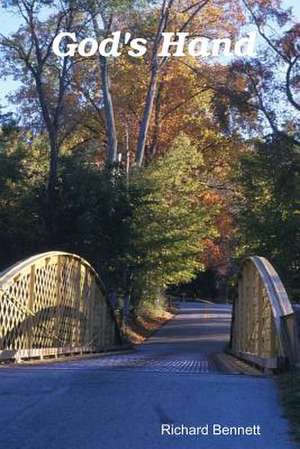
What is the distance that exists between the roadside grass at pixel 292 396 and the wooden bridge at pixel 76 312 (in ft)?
3.58

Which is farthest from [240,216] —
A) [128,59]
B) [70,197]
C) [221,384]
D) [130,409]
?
[130,409]

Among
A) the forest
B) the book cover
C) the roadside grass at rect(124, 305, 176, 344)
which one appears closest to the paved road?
the book cover

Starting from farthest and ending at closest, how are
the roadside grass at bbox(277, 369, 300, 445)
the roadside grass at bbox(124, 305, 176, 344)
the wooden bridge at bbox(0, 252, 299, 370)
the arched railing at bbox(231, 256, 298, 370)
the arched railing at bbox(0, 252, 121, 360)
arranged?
the roadside grass at bbox(124, 305, 176, 344)
the arched railing at bbox(0, 252, 121, 360)
the wooden bridge at bbox(0, 252, 299, 370)
the arched railing at bbox(231, 256, 298, 370)
the roadside grass at bbox(277, 369, 300, 445)

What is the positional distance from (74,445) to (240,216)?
27.1m

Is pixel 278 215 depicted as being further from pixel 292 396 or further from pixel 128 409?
pixel 128 409

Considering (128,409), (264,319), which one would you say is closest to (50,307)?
(264,319)

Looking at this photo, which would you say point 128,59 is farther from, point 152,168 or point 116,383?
point 116,383

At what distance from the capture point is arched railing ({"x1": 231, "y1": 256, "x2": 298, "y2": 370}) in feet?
40.8

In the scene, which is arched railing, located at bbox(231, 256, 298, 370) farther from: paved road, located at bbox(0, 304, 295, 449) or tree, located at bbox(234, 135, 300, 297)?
tree, located at bbox(234, 135, 300, 297)

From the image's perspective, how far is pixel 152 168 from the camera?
36000 mm

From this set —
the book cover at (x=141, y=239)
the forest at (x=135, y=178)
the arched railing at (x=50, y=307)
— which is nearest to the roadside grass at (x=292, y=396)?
the book cover at (x=141, y=239)

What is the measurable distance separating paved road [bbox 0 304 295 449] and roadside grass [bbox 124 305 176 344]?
24.1 m

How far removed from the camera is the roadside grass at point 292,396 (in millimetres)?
7857

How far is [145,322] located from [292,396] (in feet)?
115
